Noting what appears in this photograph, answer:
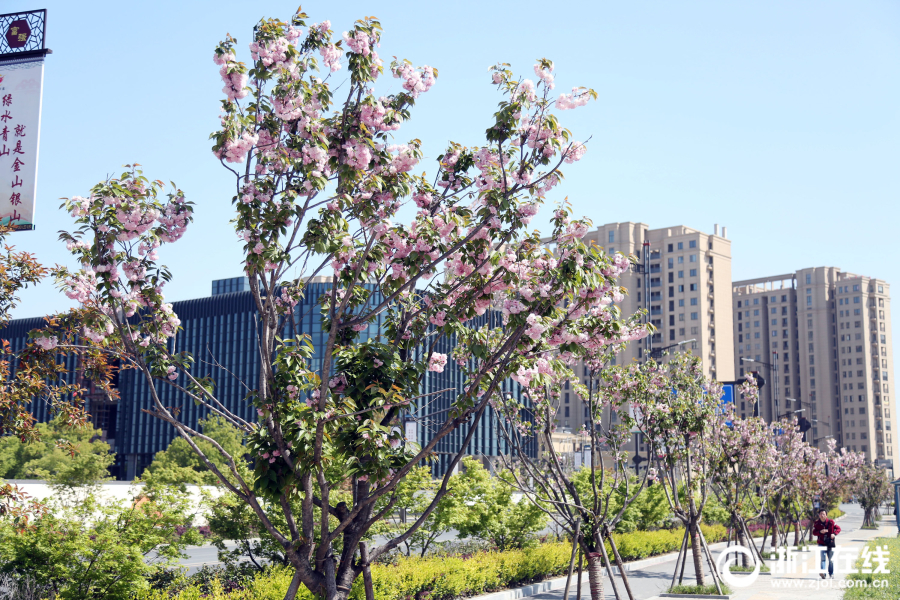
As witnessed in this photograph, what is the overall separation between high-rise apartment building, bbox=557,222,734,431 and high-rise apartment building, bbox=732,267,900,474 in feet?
93.4

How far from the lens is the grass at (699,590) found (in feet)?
54.6

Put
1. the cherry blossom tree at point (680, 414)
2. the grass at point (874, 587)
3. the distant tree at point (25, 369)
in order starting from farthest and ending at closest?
the cherry blossom tree at point (680, 414) → the grass at point (874, 587) → the distant tree at point (25, 369)

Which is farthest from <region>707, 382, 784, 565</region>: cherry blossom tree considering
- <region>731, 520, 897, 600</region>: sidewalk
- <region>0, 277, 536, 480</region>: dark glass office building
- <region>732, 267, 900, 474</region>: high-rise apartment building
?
<region>732, 267, 900, 474</region>: high-rise apartment building

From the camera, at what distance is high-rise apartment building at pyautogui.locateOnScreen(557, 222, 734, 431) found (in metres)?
108

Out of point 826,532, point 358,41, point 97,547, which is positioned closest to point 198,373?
point 826,532

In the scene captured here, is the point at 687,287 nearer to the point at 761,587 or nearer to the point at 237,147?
the point at 761,587

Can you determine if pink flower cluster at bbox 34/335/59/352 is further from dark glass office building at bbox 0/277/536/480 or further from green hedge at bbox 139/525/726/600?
dark glass office building at bbox 0/277/536/480

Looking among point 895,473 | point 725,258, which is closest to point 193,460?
point 725,258

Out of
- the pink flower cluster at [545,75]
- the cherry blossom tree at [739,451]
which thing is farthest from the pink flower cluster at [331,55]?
the cherry blossom tree at [739,451]

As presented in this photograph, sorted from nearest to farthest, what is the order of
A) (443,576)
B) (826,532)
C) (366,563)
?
(366,563)
(443,576)
(826,532)

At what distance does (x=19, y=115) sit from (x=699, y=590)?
15966 mm

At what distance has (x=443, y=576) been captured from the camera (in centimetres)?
1505

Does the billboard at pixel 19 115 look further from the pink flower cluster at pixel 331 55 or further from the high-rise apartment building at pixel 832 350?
the high-rise apartment building at pixel 832 350

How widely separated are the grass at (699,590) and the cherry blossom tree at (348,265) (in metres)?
11.4
